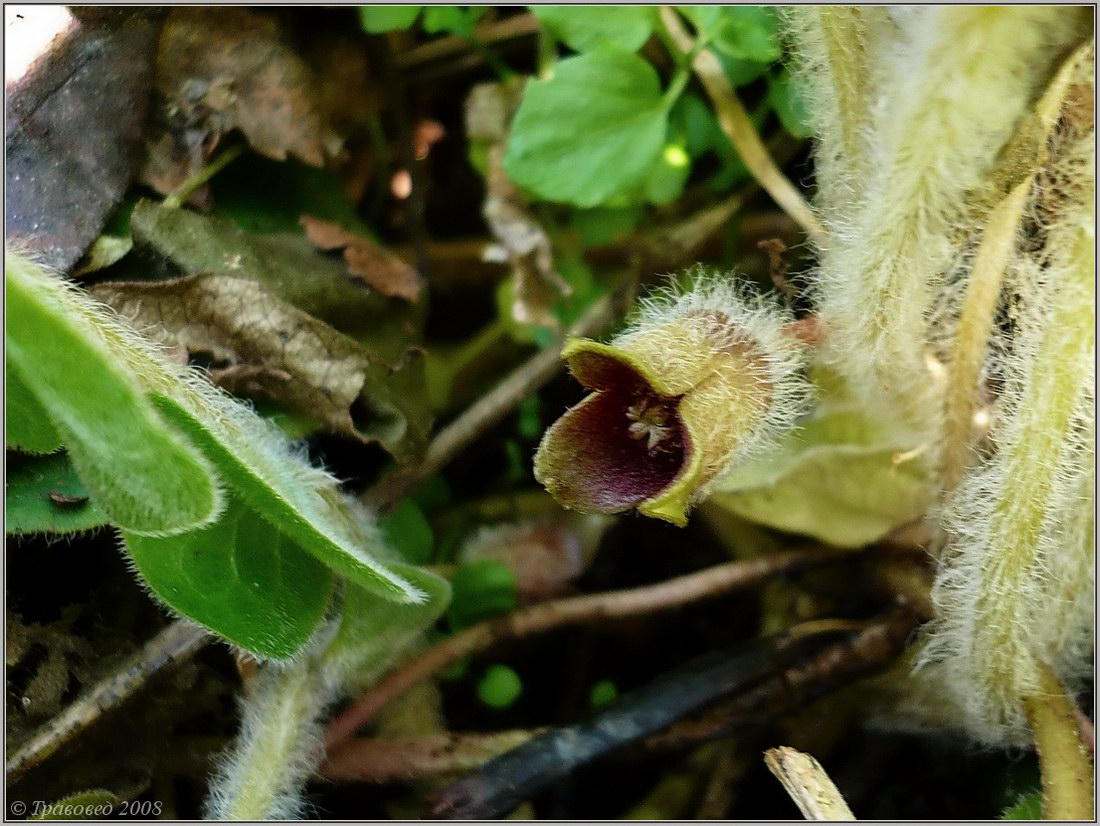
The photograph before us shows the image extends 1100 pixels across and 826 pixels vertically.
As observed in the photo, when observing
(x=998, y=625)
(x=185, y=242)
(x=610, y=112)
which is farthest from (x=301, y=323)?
(x=998, y=625)

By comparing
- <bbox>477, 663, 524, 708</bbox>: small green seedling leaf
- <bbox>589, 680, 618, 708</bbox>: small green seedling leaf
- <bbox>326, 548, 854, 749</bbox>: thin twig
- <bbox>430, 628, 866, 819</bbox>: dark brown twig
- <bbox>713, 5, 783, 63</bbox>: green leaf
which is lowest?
<bbox>589, 680, 618, 708</bbox>: small green seedling leaf

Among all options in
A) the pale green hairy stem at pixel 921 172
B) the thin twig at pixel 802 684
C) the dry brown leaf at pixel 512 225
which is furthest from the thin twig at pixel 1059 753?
the dry brown leaf at pixel 512 225

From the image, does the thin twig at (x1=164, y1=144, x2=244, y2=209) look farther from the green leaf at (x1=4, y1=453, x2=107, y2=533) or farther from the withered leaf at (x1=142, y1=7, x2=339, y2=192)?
the green leaf at (x1=4, y1=453, x2=107, y2=533)

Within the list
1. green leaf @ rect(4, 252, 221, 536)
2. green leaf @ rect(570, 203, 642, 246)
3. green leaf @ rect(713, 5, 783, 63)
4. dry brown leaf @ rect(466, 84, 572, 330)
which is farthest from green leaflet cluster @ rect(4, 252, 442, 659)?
green leaf @ rect(713, 5, 783, 63)

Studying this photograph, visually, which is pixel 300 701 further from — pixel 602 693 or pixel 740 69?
pixel 740 69

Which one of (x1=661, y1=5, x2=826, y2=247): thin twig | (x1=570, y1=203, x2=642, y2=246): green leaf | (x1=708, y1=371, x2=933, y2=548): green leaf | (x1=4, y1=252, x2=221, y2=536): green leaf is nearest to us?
(x1=4, y1=252, x2=221, y2=536): green leaf

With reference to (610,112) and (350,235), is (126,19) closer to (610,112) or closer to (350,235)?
(350,235)

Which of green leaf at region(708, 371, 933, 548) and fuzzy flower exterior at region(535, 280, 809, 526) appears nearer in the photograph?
fuzzy flower exterior at region(535, 280, 809, 526)
